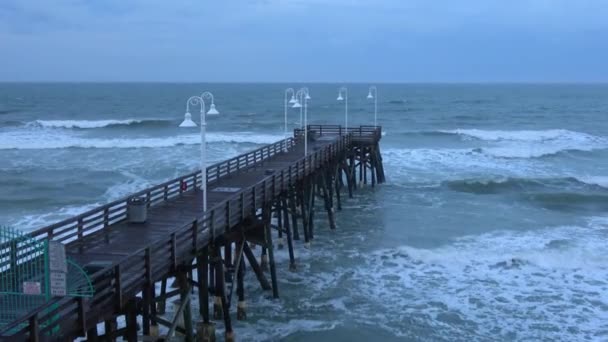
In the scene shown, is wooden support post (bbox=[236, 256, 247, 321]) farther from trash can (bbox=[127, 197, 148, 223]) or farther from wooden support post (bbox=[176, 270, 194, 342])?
wooden support post (bbox=[176, 270, 194, 342])

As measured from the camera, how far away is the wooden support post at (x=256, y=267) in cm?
1514

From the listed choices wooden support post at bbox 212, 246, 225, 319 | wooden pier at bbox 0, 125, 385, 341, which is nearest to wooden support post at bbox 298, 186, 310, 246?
wooden pier at bbox 0, 125, 385, 341

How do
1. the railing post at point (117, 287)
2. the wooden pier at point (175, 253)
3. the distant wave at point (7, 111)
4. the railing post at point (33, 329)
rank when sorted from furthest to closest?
the distant wave at point (7, 111)
the railing post at point (117, 287)
the wooden pier at point (175, 253)
the railing post at point (33, 329)

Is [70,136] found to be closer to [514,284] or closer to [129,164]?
[129,164]

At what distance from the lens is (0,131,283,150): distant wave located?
51469mm

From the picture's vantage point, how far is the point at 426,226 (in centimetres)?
2405

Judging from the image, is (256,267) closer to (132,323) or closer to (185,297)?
(185,297)

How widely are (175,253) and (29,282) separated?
129 inches

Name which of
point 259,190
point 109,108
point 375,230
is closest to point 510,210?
point 375,230

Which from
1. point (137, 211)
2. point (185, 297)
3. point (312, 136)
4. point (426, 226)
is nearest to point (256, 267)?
point (137, 211)

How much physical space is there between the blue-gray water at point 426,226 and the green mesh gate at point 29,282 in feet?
19.6

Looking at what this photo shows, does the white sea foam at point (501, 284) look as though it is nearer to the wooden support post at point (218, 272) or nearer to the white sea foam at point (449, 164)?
the wooden support post at point (218, 272)

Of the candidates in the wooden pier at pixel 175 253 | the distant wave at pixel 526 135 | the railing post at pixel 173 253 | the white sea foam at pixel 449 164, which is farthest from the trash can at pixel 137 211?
the distant wave at pixel 526 135

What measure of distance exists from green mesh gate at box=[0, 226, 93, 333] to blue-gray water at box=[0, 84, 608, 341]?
5.99m
